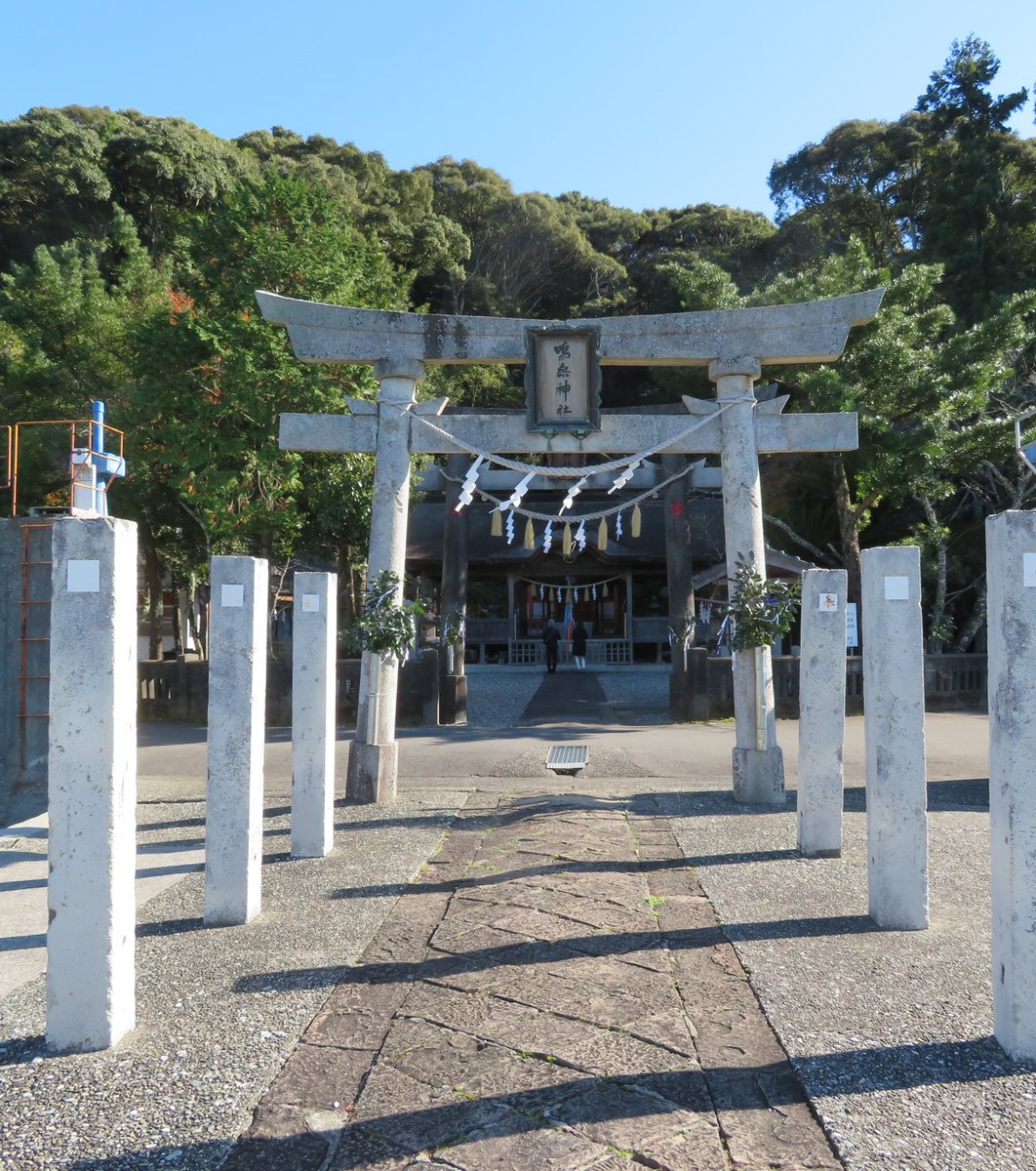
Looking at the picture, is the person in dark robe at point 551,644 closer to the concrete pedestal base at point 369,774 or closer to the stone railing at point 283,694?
the stone railing at point 283,694

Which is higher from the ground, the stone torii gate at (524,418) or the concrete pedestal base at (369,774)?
the stone torii gate at (524,418)

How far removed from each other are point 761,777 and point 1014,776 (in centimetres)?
458

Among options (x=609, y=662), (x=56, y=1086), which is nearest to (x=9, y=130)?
(x=609, y=662)

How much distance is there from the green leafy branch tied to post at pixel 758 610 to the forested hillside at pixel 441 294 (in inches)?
290

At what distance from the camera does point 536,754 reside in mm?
10711

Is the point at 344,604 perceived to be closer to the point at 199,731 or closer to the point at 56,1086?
the point at 199,731

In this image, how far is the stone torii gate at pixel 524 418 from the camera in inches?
325

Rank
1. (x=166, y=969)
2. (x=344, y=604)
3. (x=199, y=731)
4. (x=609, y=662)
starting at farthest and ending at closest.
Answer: (x=609, y=662) → (x=344, y=604) → (x=199, y=731) → (x=166, y=969)

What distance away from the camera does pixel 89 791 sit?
3.44m

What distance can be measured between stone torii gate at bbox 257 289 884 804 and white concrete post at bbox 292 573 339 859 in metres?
1.89

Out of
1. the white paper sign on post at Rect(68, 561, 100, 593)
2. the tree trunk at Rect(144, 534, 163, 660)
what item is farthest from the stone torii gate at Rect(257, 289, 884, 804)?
the tree trunk at Rect(144, 534, 163, 660)

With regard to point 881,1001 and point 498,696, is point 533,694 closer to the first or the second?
point 498,696

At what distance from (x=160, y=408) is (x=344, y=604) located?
7.12m

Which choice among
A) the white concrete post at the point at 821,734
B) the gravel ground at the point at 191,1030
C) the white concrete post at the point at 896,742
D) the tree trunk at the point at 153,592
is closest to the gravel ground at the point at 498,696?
the tree trunk at the point at 153,592
